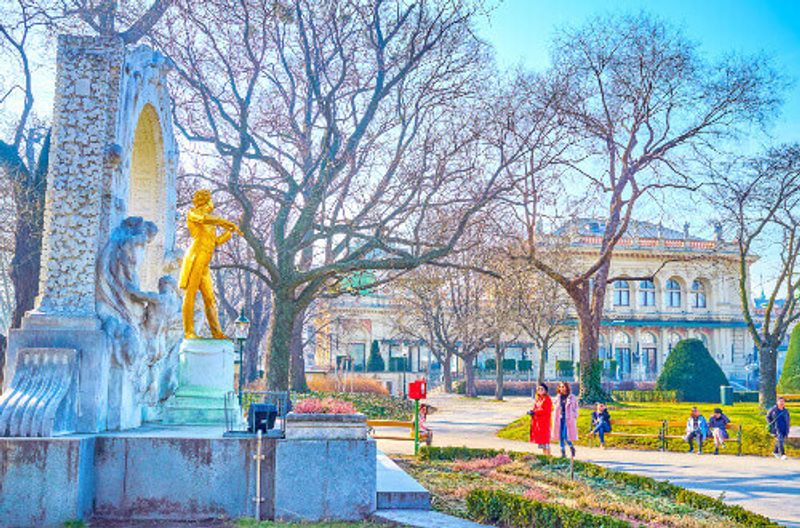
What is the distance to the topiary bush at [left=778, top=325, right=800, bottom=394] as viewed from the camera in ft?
128

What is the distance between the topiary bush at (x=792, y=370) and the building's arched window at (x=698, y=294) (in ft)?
104

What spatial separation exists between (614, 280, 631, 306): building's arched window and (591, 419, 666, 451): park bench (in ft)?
165

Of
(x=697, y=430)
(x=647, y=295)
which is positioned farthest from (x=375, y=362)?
(x=697, y=430)

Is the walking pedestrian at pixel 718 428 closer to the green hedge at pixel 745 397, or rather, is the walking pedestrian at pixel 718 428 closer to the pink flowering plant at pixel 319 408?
the pink flowering plant at pixel 319 408

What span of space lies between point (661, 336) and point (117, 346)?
66756 millimetres

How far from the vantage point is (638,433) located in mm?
21547

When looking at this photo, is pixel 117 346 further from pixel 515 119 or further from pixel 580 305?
pixel 580 305

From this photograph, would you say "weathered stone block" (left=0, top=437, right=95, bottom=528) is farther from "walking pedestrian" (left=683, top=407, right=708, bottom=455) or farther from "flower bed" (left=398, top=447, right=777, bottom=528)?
"walking pedestrian" (left=683, top=407, right=708, bottom=455)

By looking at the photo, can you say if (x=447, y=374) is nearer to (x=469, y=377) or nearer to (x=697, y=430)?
(x=469, y=377)

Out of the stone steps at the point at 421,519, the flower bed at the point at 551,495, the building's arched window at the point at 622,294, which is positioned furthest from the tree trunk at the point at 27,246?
the building's arched window at the point at 622,294

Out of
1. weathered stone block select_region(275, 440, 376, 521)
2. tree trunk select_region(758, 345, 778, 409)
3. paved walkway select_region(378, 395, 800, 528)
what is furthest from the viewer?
tree trunk select_region(758, 345, 778, 409)

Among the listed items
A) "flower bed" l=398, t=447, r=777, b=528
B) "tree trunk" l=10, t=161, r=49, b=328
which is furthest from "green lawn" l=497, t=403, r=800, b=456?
"tree trunk" l=10, t=161, r=49, b=328

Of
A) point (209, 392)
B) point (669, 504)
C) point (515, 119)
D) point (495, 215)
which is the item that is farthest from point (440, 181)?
point (669, 504)

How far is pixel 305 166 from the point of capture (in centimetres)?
2047
